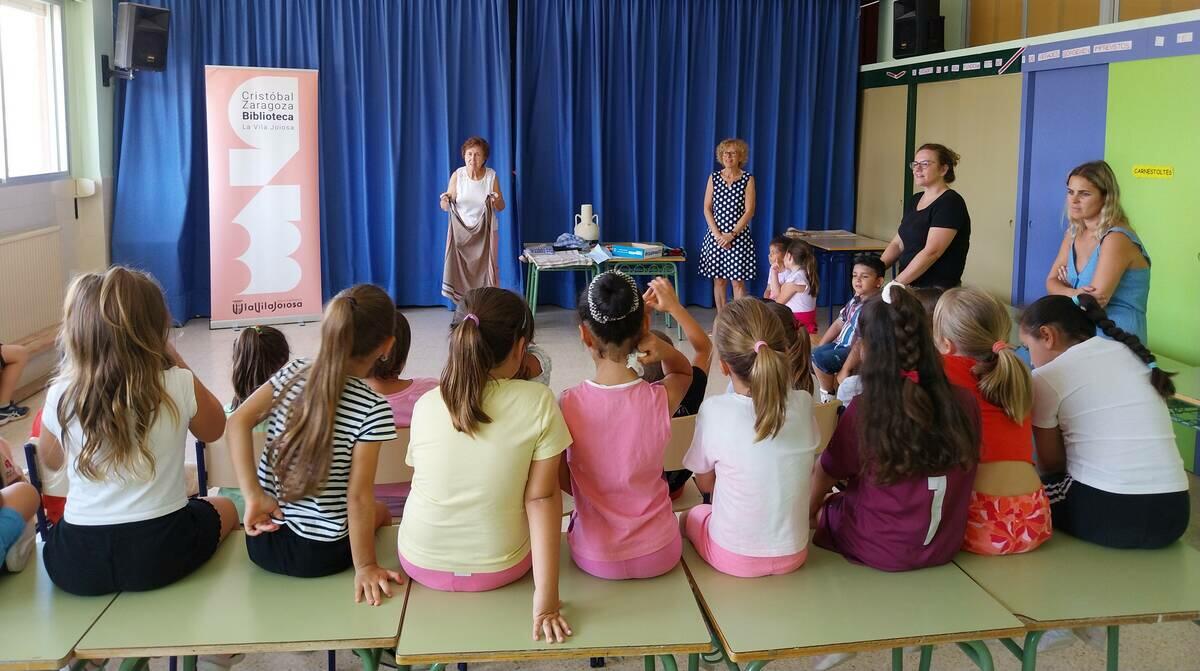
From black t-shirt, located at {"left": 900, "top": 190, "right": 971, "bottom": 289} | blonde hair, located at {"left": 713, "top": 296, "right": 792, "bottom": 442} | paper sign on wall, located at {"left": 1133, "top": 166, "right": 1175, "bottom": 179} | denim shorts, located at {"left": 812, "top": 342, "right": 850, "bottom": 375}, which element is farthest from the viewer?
paper sign on wall, located at {"left": 1133, "top": 166, "right": 1175, "bottom": 179}

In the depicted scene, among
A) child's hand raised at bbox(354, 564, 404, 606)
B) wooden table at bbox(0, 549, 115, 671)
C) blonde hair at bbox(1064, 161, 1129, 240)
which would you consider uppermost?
blonde hair at bbox(1064, 161, 1129, 240)

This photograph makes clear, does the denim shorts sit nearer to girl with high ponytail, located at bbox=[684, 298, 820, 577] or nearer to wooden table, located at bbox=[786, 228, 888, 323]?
girl with high ponytail, located at bbox=[684, 298, 820, 577]

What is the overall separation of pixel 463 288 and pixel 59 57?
299cm

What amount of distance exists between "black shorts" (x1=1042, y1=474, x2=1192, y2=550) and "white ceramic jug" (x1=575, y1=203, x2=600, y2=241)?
5222mm

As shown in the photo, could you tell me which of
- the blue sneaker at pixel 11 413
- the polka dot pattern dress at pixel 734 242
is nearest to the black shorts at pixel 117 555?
the blue sneaker at pixel 11 413

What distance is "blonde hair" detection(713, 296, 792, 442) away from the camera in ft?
6.77

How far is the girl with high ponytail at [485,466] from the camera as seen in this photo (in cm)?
197

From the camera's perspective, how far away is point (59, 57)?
6355 mm

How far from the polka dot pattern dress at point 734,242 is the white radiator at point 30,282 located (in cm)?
416

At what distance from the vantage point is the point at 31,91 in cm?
612

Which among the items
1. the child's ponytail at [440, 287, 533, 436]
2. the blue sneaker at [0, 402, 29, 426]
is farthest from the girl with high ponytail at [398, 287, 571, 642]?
the blue sneaker at [0, 402, 29, 426]

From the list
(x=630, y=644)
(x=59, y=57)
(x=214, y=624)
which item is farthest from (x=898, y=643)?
(x=59, y=57)

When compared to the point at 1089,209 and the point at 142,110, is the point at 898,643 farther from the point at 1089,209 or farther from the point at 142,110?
the point at 142,110

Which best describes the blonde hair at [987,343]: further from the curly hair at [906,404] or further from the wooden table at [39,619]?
the wooden table at [39,619]
